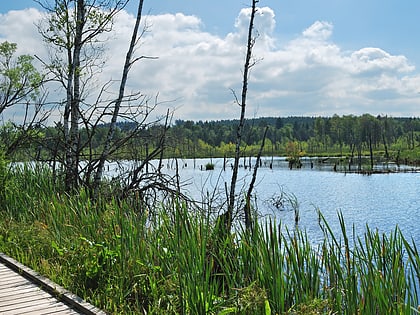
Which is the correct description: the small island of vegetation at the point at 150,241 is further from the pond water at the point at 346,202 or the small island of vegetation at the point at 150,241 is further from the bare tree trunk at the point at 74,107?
the pond water at the point at 346,202

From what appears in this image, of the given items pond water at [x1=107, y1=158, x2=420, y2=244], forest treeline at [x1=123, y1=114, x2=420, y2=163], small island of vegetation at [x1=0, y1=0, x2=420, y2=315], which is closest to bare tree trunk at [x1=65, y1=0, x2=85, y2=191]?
small island of vegetation at [x1=0, y1=0, x2=420, y2=315]

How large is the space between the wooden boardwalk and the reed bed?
15 cm

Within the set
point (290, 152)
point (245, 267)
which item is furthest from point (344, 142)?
point (245, 267)

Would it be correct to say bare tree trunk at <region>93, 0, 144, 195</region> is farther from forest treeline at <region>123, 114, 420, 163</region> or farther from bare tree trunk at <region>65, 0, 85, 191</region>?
forest treeline at <region>123, 114, 420, 163</region>

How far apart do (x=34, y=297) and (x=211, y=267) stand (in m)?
1.51

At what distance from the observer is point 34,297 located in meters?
3.92

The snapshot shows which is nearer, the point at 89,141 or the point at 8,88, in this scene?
the point at 89,141

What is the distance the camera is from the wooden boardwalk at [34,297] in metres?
3.59

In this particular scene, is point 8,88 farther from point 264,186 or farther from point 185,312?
point 264,186

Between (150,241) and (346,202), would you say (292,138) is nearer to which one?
(346,202)

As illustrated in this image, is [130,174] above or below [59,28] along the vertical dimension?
below

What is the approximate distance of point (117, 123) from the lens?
27.1 feet

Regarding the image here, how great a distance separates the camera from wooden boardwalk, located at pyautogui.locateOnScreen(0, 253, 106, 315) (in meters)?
3.59

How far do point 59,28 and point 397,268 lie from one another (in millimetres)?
7046
